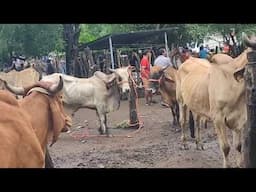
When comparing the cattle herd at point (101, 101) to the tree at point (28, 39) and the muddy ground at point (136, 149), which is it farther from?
the tree at point (28, 39)

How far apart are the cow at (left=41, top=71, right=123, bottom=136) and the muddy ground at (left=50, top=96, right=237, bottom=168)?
1.82 ft

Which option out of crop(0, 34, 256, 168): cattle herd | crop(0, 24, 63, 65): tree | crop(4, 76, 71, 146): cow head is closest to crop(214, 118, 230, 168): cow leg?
crop(0, 34, 256, 168): cattle herd

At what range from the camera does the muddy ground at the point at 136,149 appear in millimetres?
7355

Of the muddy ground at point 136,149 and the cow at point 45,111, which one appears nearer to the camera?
the cow at point 45,111

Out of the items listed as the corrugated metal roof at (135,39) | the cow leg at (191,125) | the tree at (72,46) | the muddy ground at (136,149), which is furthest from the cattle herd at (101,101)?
the tree at (72,46)

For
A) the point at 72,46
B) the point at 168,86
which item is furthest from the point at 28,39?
the point at 168,86

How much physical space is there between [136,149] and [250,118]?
20.4ft

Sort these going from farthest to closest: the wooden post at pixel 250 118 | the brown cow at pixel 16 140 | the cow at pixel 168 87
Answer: the cow at pixel 168 87, the brown cow at pixel 16 140, the wooden post at pixel 250 118

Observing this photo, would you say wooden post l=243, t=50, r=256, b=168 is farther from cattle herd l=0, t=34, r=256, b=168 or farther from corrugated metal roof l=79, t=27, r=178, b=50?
corrugated metal roof l=79, t=27, r=178, b=50

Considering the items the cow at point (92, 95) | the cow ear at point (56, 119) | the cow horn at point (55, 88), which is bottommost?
the cow at point (92, 95)

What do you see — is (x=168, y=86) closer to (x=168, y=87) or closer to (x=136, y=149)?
(x=168, y=87)

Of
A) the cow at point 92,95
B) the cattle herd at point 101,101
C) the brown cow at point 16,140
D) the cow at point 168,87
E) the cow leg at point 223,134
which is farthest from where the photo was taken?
the cow at point 168,87

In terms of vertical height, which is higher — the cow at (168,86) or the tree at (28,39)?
the tree at (28,39)

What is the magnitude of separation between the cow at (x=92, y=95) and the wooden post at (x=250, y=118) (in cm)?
809
